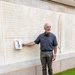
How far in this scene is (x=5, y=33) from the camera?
6.07m

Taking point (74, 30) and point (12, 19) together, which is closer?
point (12, 19)

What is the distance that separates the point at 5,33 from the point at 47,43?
1369 millimetres

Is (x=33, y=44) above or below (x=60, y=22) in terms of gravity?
below

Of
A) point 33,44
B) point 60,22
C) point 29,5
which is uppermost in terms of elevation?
point 29,5

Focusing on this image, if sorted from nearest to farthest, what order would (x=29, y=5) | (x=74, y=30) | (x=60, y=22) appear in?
(x=29, y=5)
(x=60, y=22)
(x=74, y=30)

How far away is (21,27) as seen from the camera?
6648mm

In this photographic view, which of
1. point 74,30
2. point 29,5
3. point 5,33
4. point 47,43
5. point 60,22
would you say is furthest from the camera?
point 74,30

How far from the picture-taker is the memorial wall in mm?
6051

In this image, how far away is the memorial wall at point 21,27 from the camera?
6.05 meters

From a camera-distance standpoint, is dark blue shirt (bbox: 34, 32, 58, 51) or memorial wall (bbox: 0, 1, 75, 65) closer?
memorial wall (bbox: 0, 1, 75, 65)

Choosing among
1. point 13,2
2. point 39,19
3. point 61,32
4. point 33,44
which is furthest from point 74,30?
point 13,2

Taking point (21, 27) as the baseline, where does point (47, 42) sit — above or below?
below

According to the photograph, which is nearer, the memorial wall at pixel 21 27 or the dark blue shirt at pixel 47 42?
the memorial wall at pixel 21 27

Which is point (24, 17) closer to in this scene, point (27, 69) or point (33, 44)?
point (33, 44)
